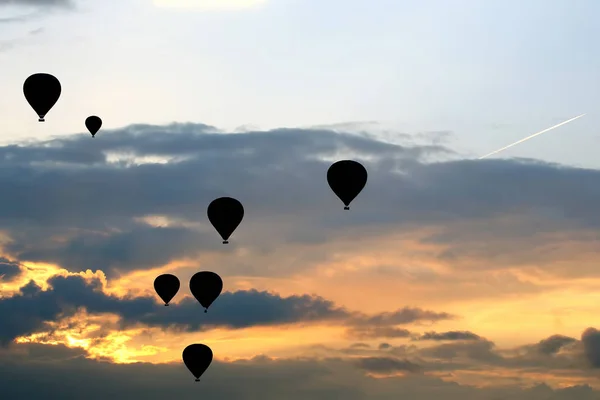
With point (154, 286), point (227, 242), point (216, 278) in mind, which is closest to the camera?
point (227, 242)

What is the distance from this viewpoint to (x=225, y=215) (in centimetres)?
11050

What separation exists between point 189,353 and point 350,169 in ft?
116

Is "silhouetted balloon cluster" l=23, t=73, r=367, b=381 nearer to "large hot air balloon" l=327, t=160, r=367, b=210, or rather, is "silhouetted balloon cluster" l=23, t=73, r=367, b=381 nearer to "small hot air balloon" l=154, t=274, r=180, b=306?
"large hot air balloon" l=327, t=160, r=367, b=210

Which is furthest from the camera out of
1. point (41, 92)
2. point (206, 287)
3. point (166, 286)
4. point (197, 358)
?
point (166, 286)

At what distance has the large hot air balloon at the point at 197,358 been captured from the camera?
127375mm

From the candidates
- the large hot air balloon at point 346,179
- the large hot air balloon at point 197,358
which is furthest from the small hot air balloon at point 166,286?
the large hot air balloon at point 346,179

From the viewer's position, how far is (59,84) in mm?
112125

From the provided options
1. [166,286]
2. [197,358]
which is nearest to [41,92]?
[166,286]

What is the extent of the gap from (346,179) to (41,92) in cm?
3119

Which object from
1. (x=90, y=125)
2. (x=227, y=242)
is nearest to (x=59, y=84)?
(x=90, y=125)

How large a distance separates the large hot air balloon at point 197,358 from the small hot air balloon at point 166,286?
20.0 feet

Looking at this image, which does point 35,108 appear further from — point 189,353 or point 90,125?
point 189,353

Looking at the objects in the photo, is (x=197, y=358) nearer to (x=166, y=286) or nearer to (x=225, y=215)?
(x=166, y=286)

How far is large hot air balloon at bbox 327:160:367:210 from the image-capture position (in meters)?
105
